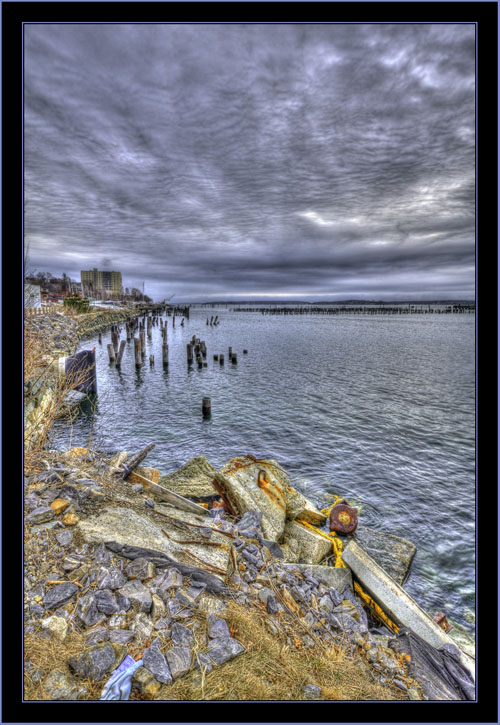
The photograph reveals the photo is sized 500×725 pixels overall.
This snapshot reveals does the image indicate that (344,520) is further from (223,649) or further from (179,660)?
(179,660)

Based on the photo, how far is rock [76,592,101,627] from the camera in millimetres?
3215

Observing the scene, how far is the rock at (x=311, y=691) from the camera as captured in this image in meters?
3.03

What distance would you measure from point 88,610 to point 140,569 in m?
0.68

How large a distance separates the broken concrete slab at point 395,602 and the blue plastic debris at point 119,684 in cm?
454

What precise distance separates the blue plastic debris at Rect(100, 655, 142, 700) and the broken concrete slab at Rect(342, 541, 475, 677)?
4.54 meters

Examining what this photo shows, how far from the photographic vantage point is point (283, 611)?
172 inches

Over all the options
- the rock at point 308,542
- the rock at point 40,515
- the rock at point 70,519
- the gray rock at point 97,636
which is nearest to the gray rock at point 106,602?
the gray rock at point 97,636

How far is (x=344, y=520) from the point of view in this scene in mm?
8859

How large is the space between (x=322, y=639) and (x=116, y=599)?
2.81 meters

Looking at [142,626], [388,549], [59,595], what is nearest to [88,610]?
[59,595]

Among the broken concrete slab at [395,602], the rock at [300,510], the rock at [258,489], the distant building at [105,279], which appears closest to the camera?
the broken concrete slab at [395,602]

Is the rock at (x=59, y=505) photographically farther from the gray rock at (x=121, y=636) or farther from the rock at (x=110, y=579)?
the gray rock at (x=121, y=636)
